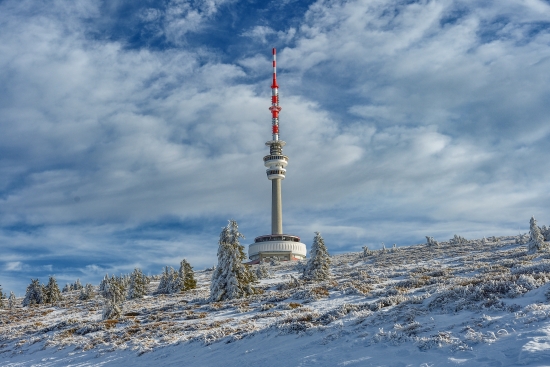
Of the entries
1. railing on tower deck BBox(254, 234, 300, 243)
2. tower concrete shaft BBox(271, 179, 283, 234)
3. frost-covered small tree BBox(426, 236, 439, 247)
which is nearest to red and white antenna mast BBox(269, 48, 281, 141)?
tower concrete shaft BBox(271, 179, 283, 234)

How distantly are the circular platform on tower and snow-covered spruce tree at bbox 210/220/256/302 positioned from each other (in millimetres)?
90247

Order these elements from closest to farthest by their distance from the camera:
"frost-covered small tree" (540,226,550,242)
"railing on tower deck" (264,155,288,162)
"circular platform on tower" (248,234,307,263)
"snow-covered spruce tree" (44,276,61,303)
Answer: "frost-covered small tree" (540,226,550,242) < "snow-covered spruce tree" (44,276,61,303) < "circular platform on tower" (248,234,307,263) < "railing on tower deck" (264,155,288,162)

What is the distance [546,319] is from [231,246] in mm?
31094

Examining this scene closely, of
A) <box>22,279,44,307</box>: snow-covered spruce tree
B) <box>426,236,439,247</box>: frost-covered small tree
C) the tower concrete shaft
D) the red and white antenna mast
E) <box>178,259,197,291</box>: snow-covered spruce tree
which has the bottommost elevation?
<box>22,279,44,307</box>: snow-covered spruce tree

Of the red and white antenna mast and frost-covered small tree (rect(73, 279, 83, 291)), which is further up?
the red and white antenna mast

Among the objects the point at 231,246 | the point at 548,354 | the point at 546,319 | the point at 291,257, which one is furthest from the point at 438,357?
the point at 291,257

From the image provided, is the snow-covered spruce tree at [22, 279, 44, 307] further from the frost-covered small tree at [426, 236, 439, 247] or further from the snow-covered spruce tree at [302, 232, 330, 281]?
the frost-covered small tree at [426, 236, 439, 247]

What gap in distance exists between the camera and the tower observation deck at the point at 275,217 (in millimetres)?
133625

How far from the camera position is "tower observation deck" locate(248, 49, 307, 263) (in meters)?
134

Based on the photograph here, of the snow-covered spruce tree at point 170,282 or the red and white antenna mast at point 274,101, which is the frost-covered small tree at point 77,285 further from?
the red and white antenna mast at point 274,101

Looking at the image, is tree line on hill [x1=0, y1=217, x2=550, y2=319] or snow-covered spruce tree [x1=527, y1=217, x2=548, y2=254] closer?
tree line on hill [x1=0, y1=217, x2=550, y2=319]

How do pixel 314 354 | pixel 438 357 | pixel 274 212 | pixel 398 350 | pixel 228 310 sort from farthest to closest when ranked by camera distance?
1. pixel 274 212
2. pixel 228 310
3. pixel 314 354
4. pixel 398 350
5. pixel 438 357

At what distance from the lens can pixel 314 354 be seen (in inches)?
579

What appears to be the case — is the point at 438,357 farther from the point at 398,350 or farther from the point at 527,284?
the point at 527,284
